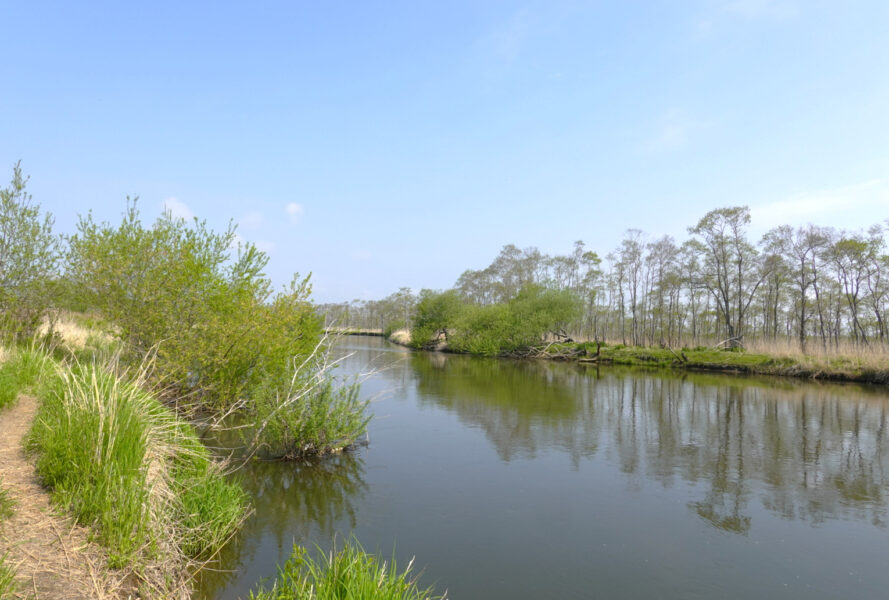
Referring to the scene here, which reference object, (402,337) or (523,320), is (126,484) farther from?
(402,337)

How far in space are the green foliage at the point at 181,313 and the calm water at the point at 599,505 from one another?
2515 mm

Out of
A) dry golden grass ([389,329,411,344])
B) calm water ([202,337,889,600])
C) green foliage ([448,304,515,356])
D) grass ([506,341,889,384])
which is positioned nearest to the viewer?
calm water ([202,337,889,600])

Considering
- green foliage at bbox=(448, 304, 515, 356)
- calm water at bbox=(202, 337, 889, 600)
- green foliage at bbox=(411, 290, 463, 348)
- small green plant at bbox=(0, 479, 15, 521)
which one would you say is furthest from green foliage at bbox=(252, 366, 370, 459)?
green foliage at bbox=(411, 290, 463, 348)

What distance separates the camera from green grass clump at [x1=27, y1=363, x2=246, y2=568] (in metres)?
4.68

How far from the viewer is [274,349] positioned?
11047 millimetres

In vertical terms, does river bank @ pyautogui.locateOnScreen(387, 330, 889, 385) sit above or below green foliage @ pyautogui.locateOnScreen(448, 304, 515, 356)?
below

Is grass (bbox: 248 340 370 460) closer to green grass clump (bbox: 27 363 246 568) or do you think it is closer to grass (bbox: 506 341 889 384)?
green grass clump (bbox: 27 363 246 568)

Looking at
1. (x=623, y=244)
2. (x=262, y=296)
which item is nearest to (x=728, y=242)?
(x=623, y=244)

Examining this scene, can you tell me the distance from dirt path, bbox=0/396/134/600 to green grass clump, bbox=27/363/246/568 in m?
0.14

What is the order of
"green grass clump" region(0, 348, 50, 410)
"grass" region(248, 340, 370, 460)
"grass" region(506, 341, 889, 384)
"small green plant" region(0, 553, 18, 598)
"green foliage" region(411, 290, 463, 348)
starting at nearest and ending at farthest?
1. "small green plant" region(0, 553, 18, 598)
2. "green grass clump" region(0, 348, 50, 410)
3. "grass" region(248, 340, 370, 460)
4. "grass" region(506, 341, 889, 384)
5. "green foliage" region(411, 290, 463, 348)

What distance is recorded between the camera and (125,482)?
4.98 metres

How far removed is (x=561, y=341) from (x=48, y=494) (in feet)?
151

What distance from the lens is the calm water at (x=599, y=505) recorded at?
615 cm

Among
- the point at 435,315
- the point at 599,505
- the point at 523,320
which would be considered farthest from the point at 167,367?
the point at 435,315
